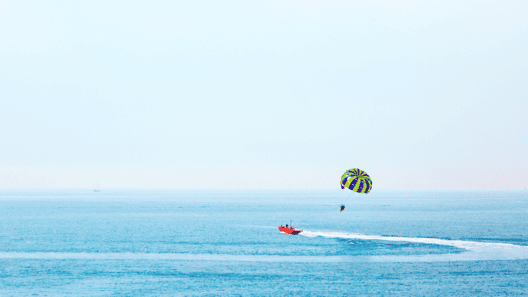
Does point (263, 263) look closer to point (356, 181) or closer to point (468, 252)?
point (356, 181)

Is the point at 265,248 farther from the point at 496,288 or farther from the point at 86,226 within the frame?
the point at 86,226

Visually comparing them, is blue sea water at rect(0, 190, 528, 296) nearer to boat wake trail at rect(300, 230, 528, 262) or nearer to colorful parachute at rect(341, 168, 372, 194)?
boat wake trail at rect(300, 230, 528, 262)

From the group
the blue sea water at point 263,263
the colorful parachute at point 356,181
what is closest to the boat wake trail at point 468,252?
the blue sea water at point 263,263

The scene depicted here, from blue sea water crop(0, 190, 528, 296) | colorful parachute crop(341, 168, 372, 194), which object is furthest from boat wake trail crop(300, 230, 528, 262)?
colorful parachute crop(341, 168, 372, 194)

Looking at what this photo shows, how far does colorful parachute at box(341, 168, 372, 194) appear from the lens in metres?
66.2

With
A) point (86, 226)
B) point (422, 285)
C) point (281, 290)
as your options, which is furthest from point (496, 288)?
point (86, 226)

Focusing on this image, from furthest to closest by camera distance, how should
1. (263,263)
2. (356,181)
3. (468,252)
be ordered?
(468,252)
(356,181)
(263,263)

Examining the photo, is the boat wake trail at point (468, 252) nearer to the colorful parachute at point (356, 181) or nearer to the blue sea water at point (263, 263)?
the blue sea water at point (263, 263)

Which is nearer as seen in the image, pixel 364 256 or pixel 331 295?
pixel 331 295

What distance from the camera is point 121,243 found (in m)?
85.2

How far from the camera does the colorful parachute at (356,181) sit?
217 feet

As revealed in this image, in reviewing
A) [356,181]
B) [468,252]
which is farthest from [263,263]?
[468,252]

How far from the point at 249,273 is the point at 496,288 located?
89.1 feet

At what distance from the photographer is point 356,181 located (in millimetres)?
67188
